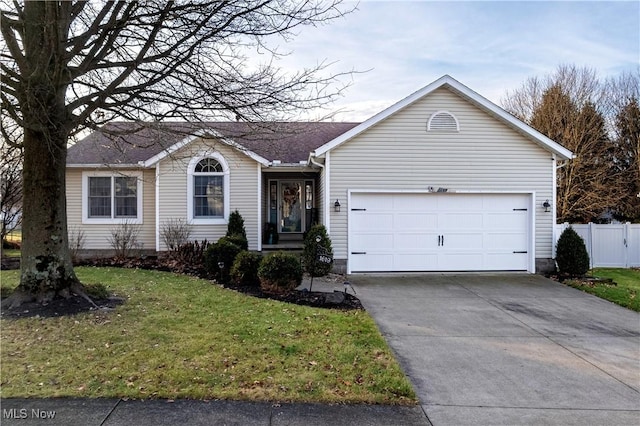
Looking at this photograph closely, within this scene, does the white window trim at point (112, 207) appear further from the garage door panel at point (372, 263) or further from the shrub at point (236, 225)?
the garage door panel at point (372, 263)

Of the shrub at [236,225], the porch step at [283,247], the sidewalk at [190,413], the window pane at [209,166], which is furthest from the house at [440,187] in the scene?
the sidewalk at [190,413]

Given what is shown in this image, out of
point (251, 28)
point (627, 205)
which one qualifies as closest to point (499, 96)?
point (627, 205)

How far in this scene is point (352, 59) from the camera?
6.99 m

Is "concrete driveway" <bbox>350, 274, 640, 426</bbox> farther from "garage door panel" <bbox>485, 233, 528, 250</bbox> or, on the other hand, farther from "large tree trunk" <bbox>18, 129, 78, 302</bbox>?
"large tree trunk" <bbox>18, 129, 78, 302</bbox>

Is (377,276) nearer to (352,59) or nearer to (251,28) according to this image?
(352,59)

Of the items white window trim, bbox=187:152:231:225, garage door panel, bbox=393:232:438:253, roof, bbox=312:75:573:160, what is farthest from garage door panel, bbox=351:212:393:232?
white window trim, bbox=187:152:231:225

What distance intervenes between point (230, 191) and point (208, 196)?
767mm

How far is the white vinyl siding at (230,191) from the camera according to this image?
43.0 feet

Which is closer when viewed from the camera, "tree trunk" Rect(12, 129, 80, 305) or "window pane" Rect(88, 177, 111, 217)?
"tree trunk" Rect(12, 129, 80, 305)

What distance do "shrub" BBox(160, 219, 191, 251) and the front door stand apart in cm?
423

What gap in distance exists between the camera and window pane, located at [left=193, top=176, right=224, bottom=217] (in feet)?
43.7

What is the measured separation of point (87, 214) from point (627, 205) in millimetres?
24716

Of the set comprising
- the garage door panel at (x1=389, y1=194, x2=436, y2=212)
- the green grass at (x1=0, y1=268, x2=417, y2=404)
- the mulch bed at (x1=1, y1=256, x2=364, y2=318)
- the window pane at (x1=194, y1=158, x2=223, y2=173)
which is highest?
the window pane at (x1=194, y1=158, x2=223, y2=173)

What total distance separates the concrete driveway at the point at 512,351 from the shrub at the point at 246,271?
7.87 ft
